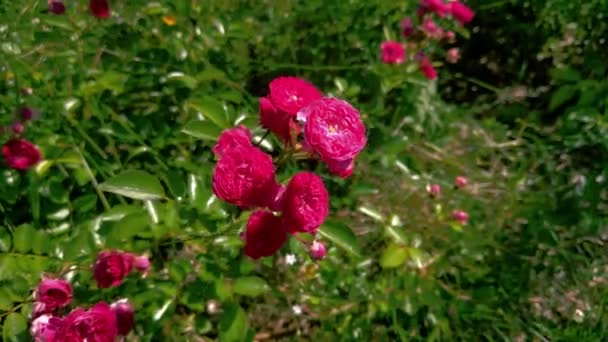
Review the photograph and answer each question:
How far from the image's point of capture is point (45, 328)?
96cm

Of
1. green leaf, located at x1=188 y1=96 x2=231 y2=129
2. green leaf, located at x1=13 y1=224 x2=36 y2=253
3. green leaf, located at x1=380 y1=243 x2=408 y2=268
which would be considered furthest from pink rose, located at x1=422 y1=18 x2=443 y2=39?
green leaf, located at x1=13 y1=224 x2=36 y2=253

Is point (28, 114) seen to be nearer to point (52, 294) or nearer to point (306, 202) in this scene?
point (52, 294)

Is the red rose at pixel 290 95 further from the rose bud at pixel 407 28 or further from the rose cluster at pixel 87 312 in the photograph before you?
the rose bud at pixel 407 28

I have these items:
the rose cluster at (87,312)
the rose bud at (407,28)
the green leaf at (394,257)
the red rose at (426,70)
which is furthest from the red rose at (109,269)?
the rose bud at (407,28)

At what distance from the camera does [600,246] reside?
6.09 feet

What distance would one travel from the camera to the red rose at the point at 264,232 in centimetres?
88

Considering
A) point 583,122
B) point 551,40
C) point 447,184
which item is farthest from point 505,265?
point 551,40

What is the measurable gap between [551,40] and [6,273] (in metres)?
2.65

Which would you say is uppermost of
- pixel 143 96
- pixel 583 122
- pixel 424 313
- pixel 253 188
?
pixel 253 188

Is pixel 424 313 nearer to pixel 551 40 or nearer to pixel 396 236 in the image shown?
pixel 396 236

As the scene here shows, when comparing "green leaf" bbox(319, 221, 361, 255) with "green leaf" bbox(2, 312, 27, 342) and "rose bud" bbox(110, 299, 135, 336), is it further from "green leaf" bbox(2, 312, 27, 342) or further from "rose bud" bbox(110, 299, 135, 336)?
"green leaf" bbox(2, 312, 27, 342)

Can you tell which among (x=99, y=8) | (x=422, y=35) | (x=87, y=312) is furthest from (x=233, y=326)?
(x=422, y=35)

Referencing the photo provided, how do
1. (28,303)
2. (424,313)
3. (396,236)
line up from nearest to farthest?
(28,303) → (396,236) → (424,313)

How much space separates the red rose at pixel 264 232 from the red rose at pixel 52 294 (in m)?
0.35
